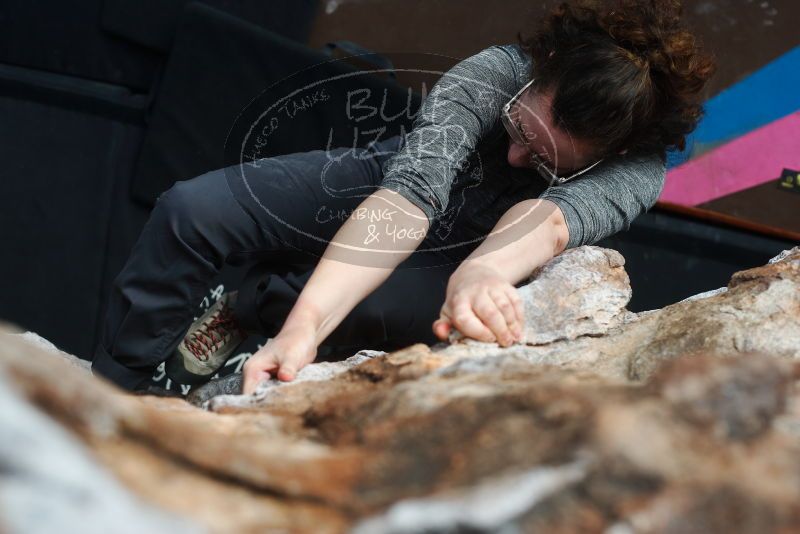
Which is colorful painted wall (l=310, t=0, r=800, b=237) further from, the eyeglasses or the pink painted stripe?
the eyeglasses

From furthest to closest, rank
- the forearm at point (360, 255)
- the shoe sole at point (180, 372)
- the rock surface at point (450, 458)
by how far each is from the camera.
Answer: the shoe sole at point (180, 372) < the forearm at point (360, 255) < the rock surface at point (450, 458)

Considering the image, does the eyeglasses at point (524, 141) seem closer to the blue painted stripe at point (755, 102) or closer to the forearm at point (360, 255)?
the forearm at point (360, 255)

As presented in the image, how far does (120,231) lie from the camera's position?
6.59 ft

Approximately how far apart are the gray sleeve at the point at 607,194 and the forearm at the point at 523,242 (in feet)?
0.06

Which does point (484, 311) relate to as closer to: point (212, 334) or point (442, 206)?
point (442, 206)

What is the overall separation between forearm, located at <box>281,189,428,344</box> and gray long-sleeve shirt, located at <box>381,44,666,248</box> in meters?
0.02

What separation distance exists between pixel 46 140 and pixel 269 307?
3.19ft

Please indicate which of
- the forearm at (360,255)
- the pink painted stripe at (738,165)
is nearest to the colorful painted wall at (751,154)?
the pink painted stripe at (738,165)

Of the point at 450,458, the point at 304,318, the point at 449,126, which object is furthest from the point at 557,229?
the point at 450,458

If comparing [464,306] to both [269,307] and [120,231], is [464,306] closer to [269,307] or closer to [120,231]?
[269,307]

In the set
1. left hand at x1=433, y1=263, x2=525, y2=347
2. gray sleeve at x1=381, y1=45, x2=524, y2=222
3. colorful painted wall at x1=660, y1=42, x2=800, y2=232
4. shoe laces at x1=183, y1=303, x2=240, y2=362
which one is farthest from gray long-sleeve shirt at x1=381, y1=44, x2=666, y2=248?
colorful painted wall at x1=660, y1=42, x2=800, y2=232

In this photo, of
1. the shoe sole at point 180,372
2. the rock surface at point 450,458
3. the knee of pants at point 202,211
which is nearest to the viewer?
the rock surface at point 450,458

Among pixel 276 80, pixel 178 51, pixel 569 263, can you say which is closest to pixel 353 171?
pixel 569 263

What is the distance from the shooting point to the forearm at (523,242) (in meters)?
1.05
